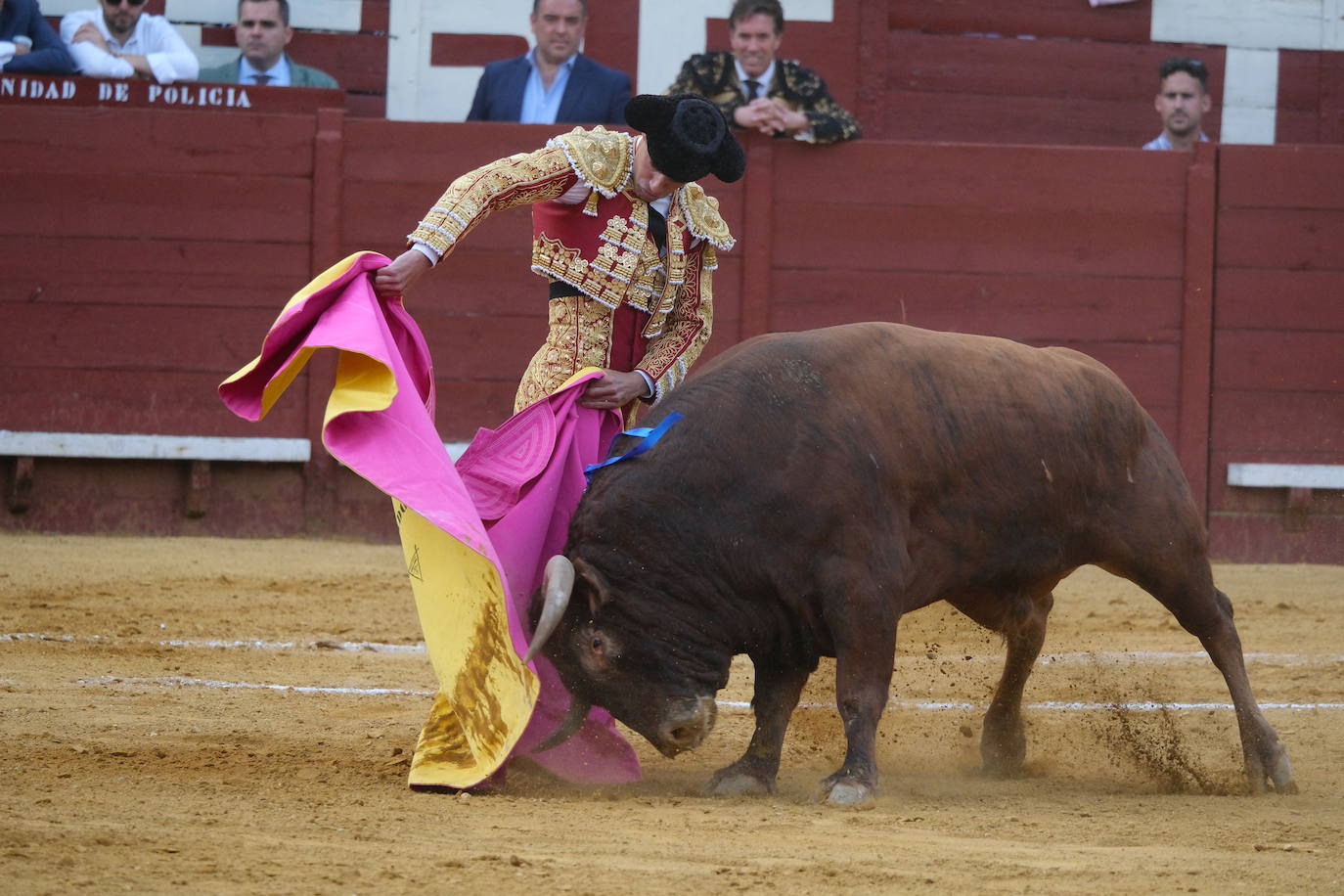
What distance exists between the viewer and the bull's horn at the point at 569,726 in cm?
333

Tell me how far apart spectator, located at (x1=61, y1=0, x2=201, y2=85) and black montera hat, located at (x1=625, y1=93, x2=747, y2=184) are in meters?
3.75

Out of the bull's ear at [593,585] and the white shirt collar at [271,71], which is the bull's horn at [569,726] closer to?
the bull's ear at [593,585]

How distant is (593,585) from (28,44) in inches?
174

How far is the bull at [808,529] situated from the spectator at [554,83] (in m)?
3.27

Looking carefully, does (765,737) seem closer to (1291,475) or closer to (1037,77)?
(1291,475)

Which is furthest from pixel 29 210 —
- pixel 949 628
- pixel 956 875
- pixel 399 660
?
pixel 956 875

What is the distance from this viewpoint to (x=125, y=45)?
22.6 ft

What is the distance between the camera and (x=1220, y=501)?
23.0 feet

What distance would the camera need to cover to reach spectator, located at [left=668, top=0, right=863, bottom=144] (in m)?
6.51

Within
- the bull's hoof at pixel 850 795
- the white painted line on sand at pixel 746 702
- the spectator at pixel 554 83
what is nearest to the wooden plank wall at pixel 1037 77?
the spectator at pixel 554 83

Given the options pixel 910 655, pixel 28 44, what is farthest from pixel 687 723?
pixel 28 44

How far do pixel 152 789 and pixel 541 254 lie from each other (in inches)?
50.4

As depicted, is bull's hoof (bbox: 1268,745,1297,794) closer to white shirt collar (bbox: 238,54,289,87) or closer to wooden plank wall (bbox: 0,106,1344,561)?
wooden plank wall (bbox: 0,106,1344,561)

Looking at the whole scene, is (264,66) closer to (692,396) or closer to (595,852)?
(692,396)
